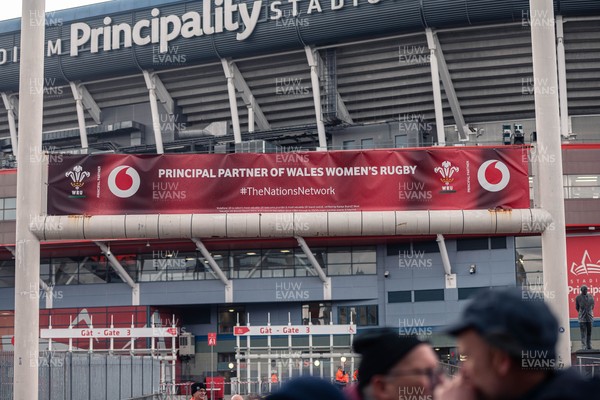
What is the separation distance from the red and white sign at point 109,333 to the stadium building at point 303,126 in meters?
2.29

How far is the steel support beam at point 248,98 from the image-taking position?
55906 millimetres

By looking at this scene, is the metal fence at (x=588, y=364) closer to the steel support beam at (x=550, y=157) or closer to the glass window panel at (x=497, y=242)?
the steel support beam at (x=550, y=157)

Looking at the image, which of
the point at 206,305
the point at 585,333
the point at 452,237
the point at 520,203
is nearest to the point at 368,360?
the point at 520,203

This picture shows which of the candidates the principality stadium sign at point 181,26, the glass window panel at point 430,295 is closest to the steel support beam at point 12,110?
the principality stadium sign at point 181,26

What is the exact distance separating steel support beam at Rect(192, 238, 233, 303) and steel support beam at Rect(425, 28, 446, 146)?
44.5 ft

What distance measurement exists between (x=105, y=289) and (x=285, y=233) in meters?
22.6

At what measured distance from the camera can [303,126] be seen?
56.0 metres

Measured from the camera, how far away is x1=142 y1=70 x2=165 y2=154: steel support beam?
186 ft

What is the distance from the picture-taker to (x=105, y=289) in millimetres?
53562

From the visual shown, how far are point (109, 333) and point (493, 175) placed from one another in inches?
1010

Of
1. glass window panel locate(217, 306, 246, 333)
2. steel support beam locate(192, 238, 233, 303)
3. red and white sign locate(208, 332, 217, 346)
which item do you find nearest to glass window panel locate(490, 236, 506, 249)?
glass window panel locate(217, 306, 246, 333)

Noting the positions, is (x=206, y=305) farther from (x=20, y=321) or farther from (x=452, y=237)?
(x=20, y=321)

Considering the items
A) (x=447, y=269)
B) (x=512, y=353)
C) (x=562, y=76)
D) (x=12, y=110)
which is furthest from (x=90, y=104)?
(x=512, y=353)

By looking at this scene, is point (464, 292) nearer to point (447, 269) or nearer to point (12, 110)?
point (447, 269)
